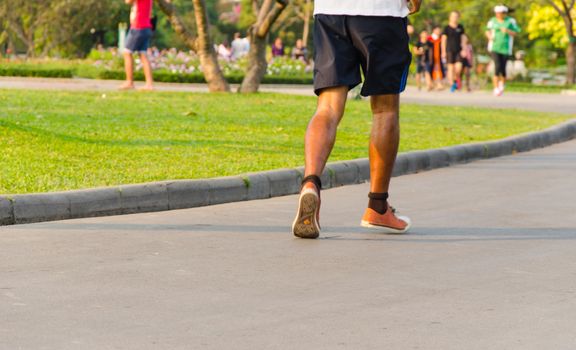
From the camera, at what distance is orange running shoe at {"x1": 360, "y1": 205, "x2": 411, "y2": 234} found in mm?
7418

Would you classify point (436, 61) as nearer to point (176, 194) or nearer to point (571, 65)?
point (571, 65)

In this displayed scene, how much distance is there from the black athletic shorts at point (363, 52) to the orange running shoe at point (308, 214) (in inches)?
23.9

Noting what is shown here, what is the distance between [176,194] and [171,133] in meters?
3.83

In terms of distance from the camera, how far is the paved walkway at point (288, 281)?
4.72 m

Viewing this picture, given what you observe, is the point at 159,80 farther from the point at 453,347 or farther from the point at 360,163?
the point at 453,347

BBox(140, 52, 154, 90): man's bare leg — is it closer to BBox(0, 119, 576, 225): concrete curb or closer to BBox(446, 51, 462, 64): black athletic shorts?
BBox(0, 119, 576, 225): concrete curb

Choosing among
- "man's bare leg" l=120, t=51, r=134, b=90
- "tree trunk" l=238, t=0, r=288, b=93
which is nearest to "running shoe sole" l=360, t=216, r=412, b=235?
"man's bare leg" l=120, t=51, r=134, b=90

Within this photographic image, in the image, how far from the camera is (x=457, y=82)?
32.1 m

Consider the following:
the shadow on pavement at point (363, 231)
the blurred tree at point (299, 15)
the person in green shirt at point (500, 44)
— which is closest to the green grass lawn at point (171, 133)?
the shadow on pavement at point (363, 231)

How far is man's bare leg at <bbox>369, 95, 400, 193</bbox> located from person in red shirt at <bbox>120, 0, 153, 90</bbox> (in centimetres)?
1332

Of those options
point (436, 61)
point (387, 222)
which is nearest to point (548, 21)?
point (436, 61)

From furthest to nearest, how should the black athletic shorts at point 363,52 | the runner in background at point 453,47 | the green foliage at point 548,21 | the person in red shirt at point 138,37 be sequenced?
the green foliage at point 548,21
the runner in background at point 453,47
the person in red shirt at point 138,37
the black athletic shorts at point 363,52

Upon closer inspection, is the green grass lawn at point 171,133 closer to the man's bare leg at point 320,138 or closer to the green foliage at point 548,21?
the man's bare leg at point 320,138

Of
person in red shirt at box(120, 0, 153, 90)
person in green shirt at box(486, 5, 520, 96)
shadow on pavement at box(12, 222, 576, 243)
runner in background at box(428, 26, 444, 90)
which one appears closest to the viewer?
shadow on pavement at box(12, 222, 576, 243)
